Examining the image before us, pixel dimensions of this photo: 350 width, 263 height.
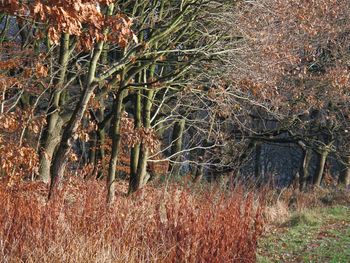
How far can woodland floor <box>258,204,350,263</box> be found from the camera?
998cm

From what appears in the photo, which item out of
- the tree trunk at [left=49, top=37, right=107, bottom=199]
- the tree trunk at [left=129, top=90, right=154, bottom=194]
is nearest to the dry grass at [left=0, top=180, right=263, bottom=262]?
the tree trunk at [left=49, top=37, right=107, bottom=199]

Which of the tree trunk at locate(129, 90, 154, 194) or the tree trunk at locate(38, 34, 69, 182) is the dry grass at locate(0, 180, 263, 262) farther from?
the tree trunk at locate(129, 90, 154, 194)

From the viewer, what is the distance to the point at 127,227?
252 inches

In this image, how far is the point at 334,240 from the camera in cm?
1177

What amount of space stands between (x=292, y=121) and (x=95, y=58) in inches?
346

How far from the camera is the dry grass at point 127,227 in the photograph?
5.80 m

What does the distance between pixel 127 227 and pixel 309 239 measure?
6464mm

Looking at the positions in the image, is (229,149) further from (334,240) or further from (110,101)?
(334,240)

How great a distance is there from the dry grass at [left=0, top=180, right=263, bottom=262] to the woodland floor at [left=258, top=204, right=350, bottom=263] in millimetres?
2772

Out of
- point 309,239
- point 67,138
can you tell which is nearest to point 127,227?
point 67,138

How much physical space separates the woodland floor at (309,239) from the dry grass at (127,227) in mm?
2772

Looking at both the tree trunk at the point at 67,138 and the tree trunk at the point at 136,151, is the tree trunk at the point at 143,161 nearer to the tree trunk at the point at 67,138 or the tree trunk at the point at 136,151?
the tree trunk at the point at 136,151

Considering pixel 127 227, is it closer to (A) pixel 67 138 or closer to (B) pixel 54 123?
(A) pixel 67 138

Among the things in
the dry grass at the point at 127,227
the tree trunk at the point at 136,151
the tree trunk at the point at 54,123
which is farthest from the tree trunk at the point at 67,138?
the tree trunk at the point at 136,151
